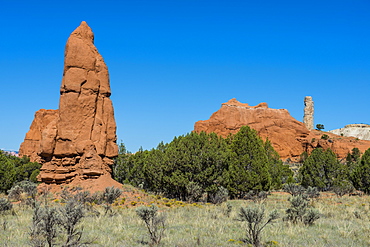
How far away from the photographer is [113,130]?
29.3 meters

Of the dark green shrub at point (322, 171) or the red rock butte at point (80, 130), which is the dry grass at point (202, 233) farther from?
the dark green shrub at point (322, 171)

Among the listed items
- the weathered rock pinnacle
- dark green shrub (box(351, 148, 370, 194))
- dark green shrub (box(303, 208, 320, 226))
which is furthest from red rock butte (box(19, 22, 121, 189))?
the weathered rock pinnacle

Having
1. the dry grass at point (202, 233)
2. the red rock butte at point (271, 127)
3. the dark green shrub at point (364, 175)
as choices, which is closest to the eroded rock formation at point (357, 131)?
the red rock butte at point (271, 127)

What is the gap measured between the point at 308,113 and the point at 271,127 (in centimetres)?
3778

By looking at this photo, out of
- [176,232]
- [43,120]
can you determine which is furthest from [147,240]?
[43,120]

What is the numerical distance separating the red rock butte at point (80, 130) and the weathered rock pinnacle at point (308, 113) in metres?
105

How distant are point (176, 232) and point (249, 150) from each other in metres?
17.7

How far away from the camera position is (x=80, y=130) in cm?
2697

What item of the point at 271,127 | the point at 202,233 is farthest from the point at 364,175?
the point at 271,127

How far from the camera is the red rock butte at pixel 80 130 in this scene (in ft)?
87.1

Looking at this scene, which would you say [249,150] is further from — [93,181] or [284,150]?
[284,150]

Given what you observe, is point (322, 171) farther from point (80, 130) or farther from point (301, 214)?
point (80, 130)

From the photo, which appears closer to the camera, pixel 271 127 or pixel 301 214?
pixel 301 214

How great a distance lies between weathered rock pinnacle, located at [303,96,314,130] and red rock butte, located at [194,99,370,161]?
28711 mm
